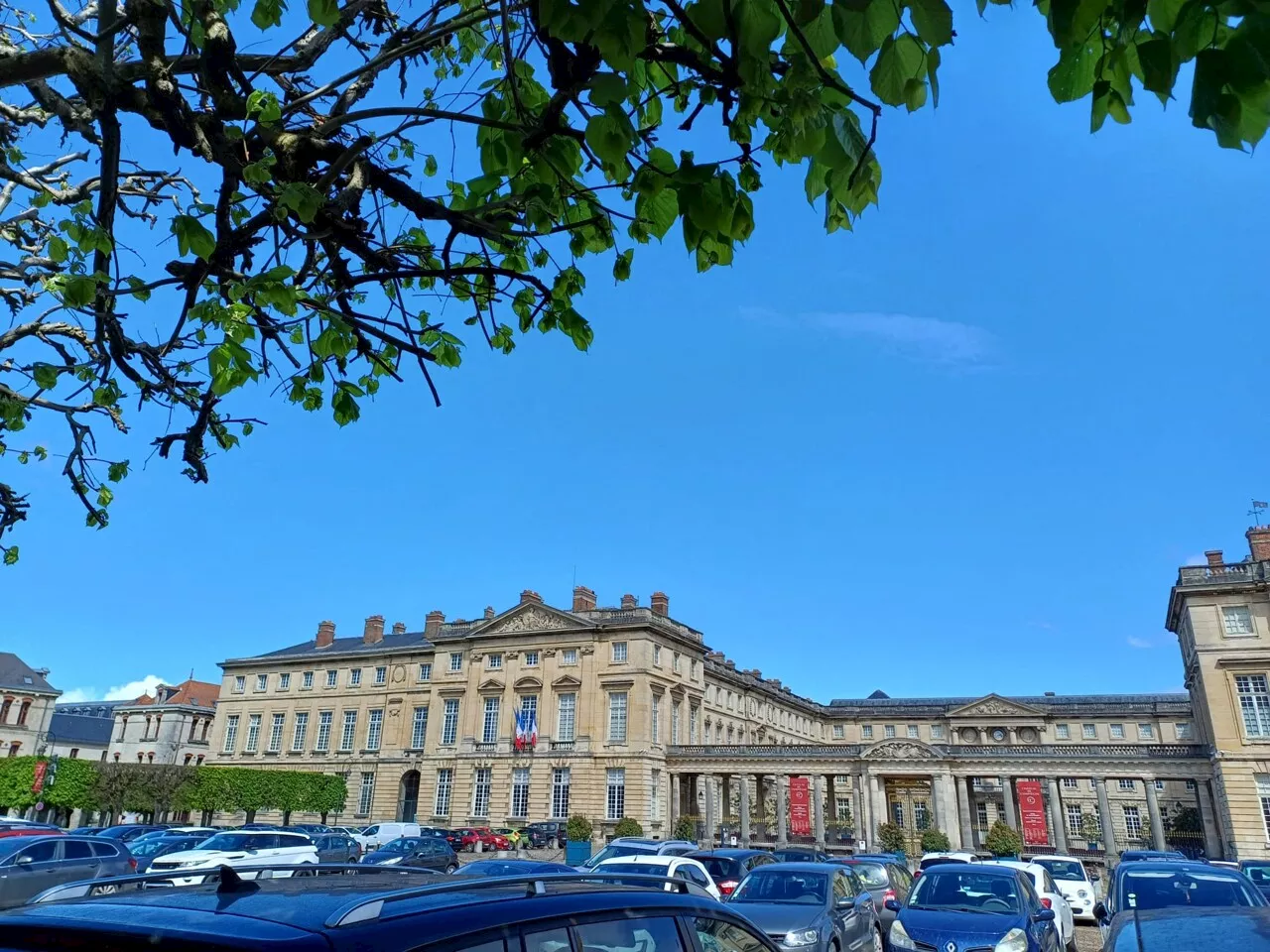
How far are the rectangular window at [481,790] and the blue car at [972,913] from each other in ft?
167

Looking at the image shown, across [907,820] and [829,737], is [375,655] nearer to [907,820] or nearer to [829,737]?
[907,820]

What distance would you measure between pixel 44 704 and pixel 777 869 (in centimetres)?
8883

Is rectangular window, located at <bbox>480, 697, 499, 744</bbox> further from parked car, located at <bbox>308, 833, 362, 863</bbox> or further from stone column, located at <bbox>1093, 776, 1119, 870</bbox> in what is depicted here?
stone column, located at <bbox>1093, 776, 1119, 870</bbox>

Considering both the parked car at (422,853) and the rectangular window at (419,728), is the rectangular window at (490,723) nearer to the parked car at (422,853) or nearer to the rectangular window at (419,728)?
the rectangular window at (419,728)

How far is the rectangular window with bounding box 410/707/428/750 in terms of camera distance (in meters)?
64.9

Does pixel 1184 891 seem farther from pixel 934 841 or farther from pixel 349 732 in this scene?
pixel 349 732

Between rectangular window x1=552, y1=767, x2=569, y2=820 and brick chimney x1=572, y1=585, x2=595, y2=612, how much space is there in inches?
444

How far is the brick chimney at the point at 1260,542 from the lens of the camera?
47.5m

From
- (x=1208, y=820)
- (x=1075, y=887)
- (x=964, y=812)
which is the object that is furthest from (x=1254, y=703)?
(x=1075, y=887)

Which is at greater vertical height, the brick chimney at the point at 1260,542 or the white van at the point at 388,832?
the brick chimney at the point at 1260,542

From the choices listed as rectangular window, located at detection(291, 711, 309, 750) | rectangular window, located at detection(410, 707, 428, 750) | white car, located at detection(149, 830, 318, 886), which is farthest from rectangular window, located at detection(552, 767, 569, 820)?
white car, located at detection(149, 830, 318, 886)

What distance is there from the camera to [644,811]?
53.8 m

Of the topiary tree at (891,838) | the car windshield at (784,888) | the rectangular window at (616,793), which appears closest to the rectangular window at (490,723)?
the rectangular window at (616,793)

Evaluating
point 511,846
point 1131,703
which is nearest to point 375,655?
point 511,846
